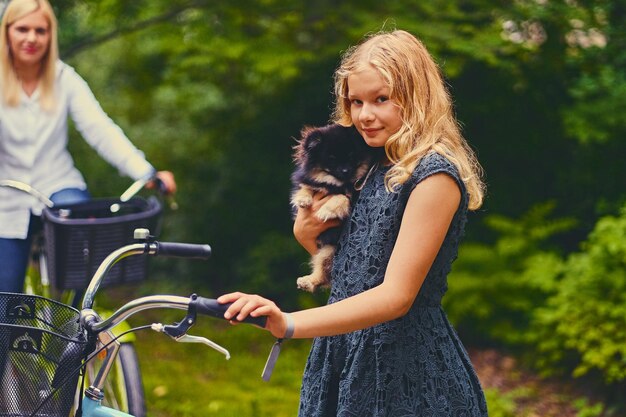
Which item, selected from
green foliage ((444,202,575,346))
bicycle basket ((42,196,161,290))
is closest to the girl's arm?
bicycle basket ((42,196,161,290))

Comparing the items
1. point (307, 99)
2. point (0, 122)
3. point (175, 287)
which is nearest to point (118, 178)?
point (175, 287)

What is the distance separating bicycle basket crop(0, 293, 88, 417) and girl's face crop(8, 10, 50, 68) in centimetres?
211

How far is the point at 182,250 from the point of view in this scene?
2.84 m

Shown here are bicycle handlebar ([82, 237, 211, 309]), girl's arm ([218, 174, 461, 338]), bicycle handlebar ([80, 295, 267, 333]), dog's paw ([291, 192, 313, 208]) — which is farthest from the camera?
dog's paw ([291, 192, 313, 208])

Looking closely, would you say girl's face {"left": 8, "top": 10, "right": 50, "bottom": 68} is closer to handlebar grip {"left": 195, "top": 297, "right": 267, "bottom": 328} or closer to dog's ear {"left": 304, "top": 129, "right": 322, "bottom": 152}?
dog's ear {"left": 304, "top": 129, "right": 322, "bottom": 152}

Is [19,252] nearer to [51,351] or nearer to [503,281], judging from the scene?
[51,351]

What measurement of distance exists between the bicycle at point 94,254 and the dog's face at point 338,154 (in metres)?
1.24

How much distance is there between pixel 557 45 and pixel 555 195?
3.92ft

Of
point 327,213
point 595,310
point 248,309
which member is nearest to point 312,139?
point 327,213

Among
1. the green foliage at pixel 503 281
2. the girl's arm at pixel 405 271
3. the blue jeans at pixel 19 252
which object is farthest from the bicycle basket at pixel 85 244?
the green foliage at pixel 503 281

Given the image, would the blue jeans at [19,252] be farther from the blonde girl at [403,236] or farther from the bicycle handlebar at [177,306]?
the bicycle handlebar at [177,306]

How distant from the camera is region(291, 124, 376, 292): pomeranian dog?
2.98 meters

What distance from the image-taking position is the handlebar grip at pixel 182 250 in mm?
2783

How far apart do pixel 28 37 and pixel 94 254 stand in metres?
1.04
